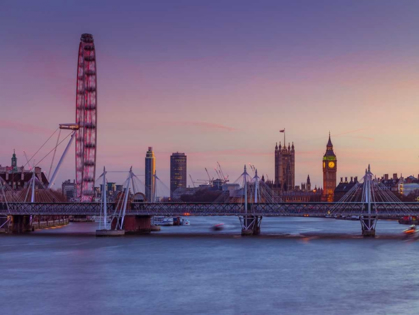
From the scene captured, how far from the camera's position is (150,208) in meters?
86.3

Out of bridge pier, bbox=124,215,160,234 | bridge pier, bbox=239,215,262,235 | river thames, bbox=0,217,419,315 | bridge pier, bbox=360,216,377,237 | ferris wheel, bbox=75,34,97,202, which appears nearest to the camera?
river thames, bbox=0,217,419,315

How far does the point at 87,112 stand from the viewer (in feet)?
367

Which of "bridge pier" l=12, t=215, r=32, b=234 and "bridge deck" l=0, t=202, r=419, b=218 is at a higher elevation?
"bridge deck" l=0, t=202, r=419, b=218

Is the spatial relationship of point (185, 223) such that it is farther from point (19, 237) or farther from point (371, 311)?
point (371, 311)

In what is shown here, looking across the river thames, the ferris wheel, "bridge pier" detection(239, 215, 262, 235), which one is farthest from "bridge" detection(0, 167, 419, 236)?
the ferris wheel

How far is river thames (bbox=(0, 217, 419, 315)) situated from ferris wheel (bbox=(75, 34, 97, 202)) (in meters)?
42.3

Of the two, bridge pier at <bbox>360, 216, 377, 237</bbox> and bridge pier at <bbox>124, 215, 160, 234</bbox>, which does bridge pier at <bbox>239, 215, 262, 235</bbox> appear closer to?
bridge pier at <bbox>360, 216, 377, 237</bbox>

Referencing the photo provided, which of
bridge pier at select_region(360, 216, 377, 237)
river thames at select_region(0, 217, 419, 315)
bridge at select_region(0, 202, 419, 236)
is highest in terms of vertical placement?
bridge at select_region(0, 202, 419, 236)

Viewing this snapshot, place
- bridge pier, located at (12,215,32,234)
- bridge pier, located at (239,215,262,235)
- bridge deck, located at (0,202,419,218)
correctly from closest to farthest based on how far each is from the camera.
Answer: bridge deck, located at (0,202,419,218), bridge pier, located at (239,215,262,235), bridge pier, located at (12,215,32,234)

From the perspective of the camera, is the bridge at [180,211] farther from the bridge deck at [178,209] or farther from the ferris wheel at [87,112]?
the ferris wheel at [87,112]

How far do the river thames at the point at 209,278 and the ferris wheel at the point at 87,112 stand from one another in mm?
42336

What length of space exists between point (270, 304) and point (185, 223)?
97.6 meters

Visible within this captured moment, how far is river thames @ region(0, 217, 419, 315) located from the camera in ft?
116

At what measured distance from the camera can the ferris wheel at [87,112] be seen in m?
109
